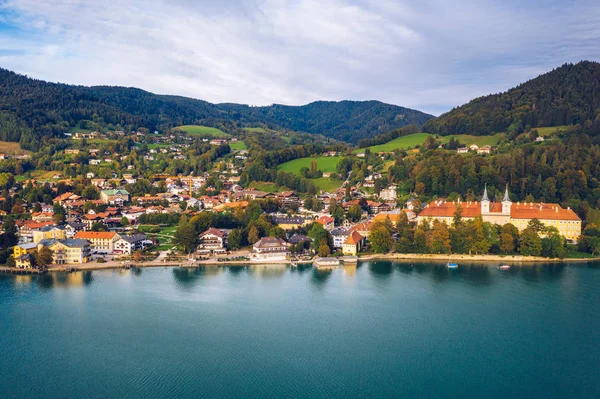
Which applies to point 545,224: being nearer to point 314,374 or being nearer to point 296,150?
point 314,374

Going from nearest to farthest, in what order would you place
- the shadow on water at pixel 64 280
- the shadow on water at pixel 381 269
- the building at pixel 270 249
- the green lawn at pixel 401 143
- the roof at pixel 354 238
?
the shadow on water at pixel 64 280 < the shadow on water at pixel 381 269 < the building at pixel 270 249 < the roof at pixel 354 238 < the green lawn at pixel 401 143

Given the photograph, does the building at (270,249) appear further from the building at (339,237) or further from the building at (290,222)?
the building at (290,222)

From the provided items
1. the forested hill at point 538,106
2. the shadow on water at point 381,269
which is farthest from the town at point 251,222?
the forested hill at point 538,106

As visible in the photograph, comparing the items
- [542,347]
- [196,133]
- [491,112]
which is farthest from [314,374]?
[196,133]

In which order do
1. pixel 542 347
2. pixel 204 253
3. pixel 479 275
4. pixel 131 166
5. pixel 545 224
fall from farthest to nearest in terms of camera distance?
1. pixel 131 166
2. pixel 545 224
3. pixel 204 253
4. pixel 479 275
5. pixel 542 347

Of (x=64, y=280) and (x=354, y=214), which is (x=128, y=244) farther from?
(x=354, y=214)

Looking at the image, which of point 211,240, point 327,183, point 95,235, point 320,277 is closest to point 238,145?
point 327,183
